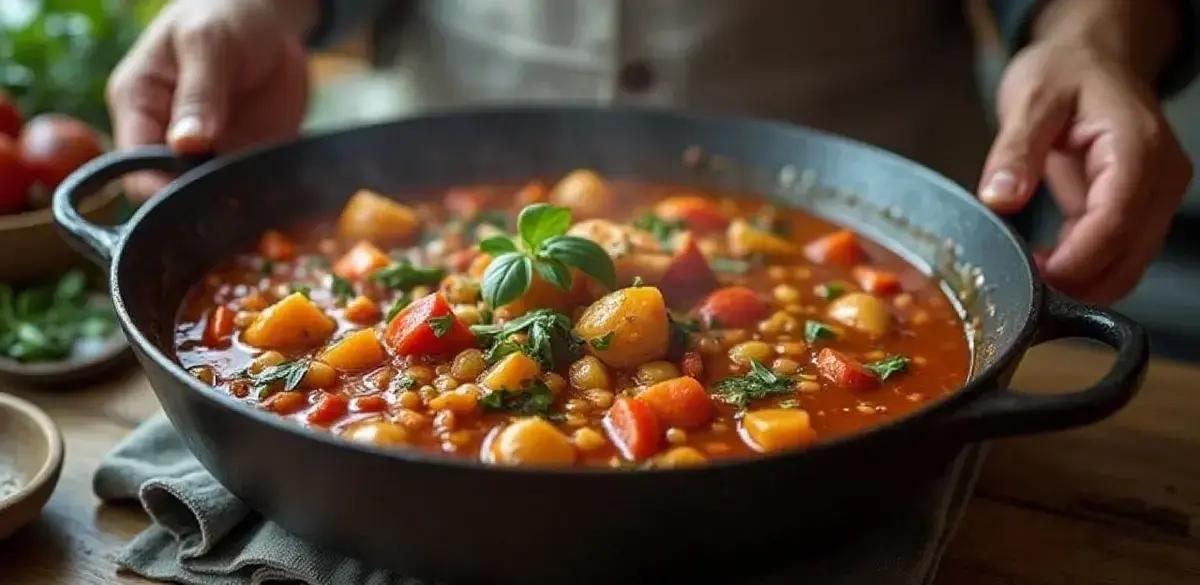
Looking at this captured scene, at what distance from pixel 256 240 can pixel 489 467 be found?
1.30 meters

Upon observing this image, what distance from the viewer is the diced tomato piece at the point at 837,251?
2.46 meters

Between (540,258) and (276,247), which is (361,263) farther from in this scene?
(540,258)

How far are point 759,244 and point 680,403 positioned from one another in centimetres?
74

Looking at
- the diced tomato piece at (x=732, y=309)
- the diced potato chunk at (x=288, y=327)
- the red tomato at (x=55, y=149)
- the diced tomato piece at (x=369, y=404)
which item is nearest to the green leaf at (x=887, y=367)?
the diced tomato piece at (x=732, y=309)

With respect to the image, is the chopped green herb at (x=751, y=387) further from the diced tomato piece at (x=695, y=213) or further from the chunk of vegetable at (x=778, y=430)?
the diced tomato piece at (x=695, y=213)

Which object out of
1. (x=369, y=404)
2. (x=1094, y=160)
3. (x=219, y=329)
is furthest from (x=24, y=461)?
(x=1094, y=160)

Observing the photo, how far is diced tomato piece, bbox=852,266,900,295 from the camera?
2.34 metres

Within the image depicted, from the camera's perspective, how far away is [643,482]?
136cm

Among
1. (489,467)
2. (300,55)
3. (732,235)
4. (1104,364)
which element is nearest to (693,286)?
(732,235)

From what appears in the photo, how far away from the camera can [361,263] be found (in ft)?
7.66

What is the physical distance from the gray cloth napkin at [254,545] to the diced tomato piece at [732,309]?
44 cm

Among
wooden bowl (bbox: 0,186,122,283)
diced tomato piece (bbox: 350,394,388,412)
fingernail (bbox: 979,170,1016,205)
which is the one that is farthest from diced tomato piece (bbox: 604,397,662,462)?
wooden bowl (bbox: 0,186,122,283)

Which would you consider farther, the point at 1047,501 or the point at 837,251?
the point at 837,251

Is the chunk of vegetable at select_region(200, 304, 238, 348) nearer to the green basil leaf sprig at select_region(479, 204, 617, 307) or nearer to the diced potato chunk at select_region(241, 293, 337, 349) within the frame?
the diced potato chunk at select_region(241, 293, 337, 349)
